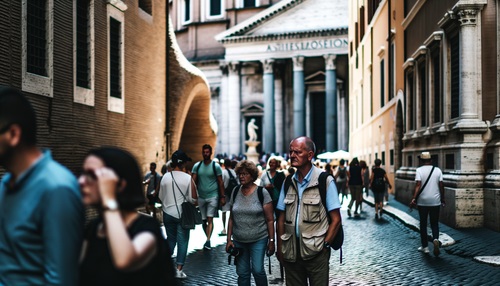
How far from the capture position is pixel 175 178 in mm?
8703

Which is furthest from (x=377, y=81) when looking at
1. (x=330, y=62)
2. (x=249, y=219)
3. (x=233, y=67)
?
(x=233, y=67)

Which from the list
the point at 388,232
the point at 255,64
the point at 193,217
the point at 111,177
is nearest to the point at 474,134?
the point at 388,232

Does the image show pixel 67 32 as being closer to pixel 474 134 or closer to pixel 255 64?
pixel 474 134

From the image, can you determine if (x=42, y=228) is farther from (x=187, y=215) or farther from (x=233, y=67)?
(x=233, y=67)

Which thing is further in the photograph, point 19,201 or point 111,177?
point 19,201

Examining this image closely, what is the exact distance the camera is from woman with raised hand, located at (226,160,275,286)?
21.3 feet

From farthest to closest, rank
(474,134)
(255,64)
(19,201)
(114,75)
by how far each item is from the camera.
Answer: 1. (255,64)
2. (114,75)
3. (474,134)
4. (19,201)

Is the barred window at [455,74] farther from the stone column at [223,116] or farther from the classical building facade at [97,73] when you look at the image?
the stone column at [223,116]

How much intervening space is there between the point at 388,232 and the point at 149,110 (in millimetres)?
6418

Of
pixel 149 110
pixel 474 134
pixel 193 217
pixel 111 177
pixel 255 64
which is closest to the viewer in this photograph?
pixel 111 177

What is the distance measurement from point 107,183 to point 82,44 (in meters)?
10.9

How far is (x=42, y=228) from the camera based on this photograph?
8.25ft

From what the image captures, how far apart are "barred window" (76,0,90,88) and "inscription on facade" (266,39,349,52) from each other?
38.6 meters

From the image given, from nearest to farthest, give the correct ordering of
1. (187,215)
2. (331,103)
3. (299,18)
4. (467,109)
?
(187,215)
(467,109)
(331,103)
(299,18)
